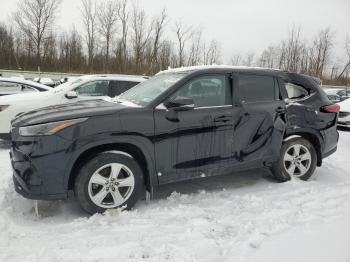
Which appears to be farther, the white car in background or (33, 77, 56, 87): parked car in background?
(33, 77, 56, 87): parked car in background

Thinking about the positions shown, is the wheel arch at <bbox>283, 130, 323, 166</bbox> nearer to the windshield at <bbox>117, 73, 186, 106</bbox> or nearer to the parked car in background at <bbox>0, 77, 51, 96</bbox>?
the windshield at <bbox>117, 73, 186, 106</bbox>

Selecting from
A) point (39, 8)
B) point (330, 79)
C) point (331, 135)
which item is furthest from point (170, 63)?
point (331, 135)

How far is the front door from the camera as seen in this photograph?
3.75 m

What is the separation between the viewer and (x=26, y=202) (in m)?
3.88

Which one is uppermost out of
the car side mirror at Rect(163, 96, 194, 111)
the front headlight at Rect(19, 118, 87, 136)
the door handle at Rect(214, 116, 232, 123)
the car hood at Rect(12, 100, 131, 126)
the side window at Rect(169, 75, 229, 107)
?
the side window at Rect(169, 75, 229, 107)

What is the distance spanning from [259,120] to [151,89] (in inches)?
60.2

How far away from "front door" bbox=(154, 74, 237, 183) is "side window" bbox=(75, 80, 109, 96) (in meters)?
4.38

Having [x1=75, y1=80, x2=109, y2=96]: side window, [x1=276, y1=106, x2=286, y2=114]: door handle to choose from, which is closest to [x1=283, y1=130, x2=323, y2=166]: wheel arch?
[x1=276, y1=106, x2=286, y2=114]: door handle

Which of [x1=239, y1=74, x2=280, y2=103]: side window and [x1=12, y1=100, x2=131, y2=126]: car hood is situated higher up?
[x1=239, y1=74, x2=280, y2=103]: side window

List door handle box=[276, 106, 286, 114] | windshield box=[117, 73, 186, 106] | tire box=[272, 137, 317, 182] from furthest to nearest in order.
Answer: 1. tire box=[272, 137, 317, 182]
2. door handle box=[276, 106, 286, 114]
3. windshield box=[117, 73, 186, 106]

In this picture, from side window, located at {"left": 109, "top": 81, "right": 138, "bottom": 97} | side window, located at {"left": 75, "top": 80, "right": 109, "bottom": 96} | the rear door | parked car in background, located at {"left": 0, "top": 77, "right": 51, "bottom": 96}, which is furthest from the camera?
parked car in background, located at {"left": 0, "top": 77, "right": 51, "bottom": 96}

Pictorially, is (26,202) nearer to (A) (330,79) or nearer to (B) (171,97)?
(B) (171,97)

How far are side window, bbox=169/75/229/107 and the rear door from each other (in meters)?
0.25

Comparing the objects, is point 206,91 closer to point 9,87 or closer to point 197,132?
point 197,132
